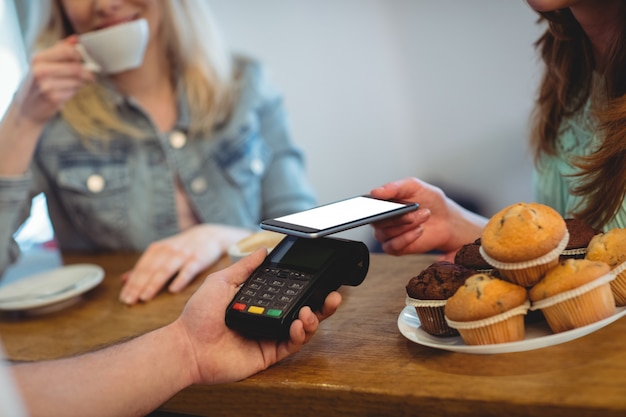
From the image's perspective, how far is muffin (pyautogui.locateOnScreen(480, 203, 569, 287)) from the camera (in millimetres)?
728

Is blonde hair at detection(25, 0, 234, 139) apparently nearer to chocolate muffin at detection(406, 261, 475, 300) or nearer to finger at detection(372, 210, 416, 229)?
finger at detection(372, 210, 416, 229)

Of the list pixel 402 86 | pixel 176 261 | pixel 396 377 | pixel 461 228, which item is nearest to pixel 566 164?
pixel 461 228

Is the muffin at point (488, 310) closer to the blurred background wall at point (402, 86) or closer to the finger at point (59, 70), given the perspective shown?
the finger at point (59, 70)

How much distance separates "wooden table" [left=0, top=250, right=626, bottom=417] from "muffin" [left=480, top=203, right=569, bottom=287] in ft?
0.28

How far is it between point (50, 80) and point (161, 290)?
0.59 metres

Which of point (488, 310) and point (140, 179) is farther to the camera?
point (140, 179)

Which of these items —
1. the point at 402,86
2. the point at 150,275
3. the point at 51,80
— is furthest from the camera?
the point at 402,86

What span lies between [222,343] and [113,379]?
13 centimetres

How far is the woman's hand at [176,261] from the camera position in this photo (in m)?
1.22

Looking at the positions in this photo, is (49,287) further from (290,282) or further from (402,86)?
(402,86)

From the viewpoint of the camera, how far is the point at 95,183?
5.63 ft

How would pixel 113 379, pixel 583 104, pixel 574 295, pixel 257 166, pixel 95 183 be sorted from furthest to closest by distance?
pixel 257 166 → pixel 95 183 → pixel 583 104 → pixel 113 379 → pixel 574 295

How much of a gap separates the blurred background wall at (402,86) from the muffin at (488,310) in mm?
2209

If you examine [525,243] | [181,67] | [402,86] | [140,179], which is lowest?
[402,86]
